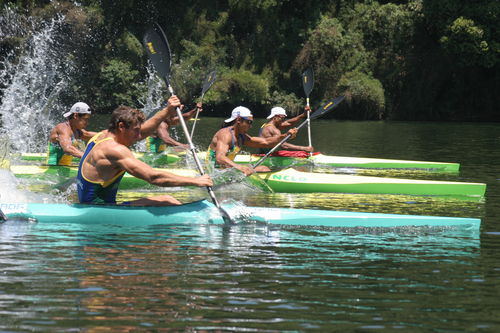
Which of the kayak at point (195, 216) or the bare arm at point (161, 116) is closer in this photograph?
the kayak at point (195, 216)

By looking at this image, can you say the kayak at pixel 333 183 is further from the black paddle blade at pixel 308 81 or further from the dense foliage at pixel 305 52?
the dense foliage at pixel 305 52

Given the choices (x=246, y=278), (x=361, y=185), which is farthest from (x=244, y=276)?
(x=361, y=185)

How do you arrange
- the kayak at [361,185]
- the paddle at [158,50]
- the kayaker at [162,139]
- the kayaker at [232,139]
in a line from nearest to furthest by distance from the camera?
1. the paddle at [158,50]
2. the kayaker at [232,139]
3. the kayak at [361,185]
4. the kayaker at [162,139]

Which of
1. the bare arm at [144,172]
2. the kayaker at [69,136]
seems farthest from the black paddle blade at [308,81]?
the bare arm at [144,172]

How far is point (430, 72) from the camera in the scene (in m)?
43.6

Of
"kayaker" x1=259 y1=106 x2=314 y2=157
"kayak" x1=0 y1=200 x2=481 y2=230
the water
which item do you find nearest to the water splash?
"kayaker" x1=259 y1=106 x2=314 y2=157

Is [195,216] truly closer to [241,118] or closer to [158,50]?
[158,50]

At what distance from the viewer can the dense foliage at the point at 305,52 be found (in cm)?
4266

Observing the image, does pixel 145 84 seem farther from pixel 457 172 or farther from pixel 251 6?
pixel 457 172

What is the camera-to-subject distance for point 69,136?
45.6 ft

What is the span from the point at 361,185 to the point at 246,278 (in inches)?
263

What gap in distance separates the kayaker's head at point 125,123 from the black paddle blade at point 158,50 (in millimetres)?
3171

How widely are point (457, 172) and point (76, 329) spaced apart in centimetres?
1311

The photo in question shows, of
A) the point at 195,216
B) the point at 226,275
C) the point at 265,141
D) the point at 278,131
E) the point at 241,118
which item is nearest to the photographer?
the point at 226,275
